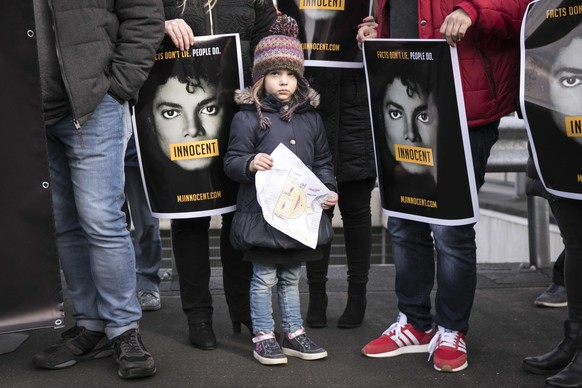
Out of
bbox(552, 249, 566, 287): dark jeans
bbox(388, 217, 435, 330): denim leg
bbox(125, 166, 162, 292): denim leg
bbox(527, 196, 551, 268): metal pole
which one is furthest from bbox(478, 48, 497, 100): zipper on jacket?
bbox(527, 196, 551, 268): metal pole

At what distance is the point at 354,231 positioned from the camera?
5062 millimetres

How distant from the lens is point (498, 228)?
33.3 ft

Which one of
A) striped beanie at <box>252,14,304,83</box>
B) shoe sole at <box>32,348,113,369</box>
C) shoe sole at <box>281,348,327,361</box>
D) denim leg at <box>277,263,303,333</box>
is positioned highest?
striped beanie at <box>252,14,304,83</box>

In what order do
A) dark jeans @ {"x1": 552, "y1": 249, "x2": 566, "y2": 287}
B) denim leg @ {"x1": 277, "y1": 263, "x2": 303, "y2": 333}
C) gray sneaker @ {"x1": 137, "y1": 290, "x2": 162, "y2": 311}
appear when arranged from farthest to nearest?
1. dark jeans @ {"x1": 552, "y1": 249, "x2": 566, "y2": 287}
2. gray sneaker @ {"x1": 137, "y1": 290, "x2": 162, "y2": 311}
3. denim leg @ {"x1": 277, "y1": 263, "x2": 303, "y2": 333}

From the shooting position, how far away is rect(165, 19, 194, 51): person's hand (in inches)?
173

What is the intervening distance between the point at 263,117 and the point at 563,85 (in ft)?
4.24

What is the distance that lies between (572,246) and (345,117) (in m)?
1.34

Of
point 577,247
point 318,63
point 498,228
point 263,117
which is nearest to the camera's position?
point 577,247

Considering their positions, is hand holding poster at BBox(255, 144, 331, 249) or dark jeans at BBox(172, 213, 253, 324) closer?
hand holding poster at BBox(255, 144, 331, 249)

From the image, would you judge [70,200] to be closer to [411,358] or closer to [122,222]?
[122,222]

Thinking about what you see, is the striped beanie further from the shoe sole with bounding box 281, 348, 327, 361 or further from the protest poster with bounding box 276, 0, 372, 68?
the shoe sole with bounding box 281, 348, 327, 361

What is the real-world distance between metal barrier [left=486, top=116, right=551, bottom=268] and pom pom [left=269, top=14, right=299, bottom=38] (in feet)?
6.78

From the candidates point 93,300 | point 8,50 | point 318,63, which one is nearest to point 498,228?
Answer: point 318,63

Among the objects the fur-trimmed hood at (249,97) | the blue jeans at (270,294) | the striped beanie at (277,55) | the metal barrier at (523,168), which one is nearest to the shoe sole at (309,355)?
the blue jeans at (270,294)
